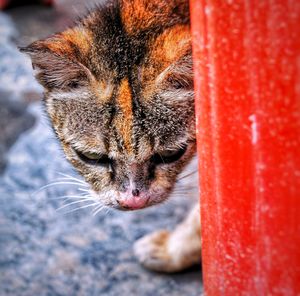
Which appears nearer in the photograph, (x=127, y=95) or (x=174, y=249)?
(x=127, y=95)


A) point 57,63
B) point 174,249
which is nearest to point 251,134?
point 57,63

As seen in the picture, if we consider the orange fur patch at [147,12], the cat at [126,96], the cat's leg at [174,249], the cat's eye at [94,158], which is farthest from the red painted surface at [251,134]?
the cat's leg at [174,249]

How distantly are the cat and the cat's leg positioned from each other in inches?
15.2

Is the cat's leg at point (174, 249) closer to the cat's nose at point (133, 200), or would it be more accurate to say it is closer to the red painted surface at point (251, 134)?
the cat's nose at point (133, 200)

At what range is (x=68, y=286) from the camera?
2031mm

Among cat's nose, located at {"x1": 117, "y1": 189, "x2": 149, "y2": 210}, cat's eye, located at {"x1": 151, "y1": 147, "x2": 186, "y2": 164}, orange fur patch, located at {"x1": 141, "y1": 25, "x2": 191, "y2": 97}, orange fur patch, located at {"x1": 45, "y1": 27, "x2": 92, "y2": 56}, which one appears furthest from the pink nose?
orange fur patch, located at {"x1": 45, "y1": 27, "x2": 92, "y2": 56}

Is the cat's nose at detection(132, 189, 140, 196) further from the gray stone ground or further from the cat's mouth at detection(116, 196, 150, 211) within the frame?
the gray stone ground

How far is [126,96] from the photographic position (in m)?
1.55

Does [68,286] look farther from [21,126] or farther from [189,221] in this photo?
[21,126]

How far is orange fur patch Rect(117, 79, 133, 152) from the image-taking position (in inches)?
60.9

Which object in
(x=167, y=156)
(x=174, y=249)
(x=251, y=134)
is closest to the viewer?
(x=251, y=134)

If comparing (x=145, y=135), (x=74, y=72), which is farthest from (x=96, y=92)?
(x=145, y=135)

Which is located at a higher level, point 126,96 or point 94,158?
point 126,96

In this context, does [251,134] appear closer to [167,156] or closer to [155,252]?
[167,156]
